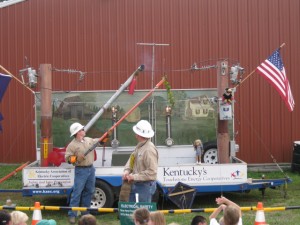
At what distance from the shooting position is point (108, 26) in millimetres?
16703

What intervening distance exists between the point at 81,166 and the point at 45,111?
1657mm

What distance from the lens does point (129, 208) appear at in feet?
22.4

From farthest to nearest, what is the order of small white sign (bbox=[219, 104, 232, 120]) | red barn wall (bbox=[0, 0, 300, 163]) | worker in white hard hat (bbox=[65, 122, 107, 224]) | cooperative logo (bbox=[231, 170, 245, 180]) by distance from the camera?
red barn wall (bbox=[0, 0, 300, 163]), small white sign (bbox=[219, 104, 232, 120]), cooperative logo (bbox=[231, 170, 245, 180]), worker in white hard hat (bbox=[65, 122, 107, 224])

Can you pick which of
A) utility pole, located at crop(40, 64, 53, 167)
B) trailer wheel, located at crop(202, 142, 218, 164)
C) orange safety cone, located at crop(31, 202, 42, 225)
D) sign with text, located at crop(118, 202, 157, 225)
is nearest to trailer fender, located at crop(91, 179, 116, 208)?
utility pole, located at crop(40, 64, 53, 167)

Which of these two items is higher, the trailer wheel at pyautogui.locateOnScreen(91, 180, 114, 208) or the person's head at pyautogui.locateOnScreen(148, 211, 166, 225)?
the person's head at pyautogui.locateOnScreen(148, 211, 166, 225)

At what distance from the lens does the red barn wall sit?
654 inches

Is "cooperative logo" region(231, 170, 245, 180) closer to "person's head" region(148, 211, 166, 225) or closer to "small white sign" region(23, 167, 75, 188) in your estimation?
"small white sign" region(23, 167, 75, 188)

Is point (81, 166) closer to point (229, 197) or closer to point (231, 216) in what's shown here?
point (229, 197)

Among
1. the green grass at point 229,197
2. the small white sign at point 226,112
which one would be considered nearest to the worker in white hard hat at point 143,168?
the green grass at point 229,197

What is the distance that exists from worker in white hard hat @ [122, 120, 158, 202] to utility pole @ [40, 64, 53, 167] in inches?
128

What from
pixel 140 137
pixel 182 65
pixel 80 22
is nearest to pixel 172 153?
pixel 140 137

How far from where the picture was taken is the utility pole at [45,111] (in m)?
10.5

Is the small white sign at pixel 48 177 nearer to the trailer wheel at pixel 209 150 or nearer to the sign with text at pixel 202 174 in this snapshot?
the sign with text at pixel 202 174

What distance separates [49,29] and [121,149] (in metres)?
6.61
